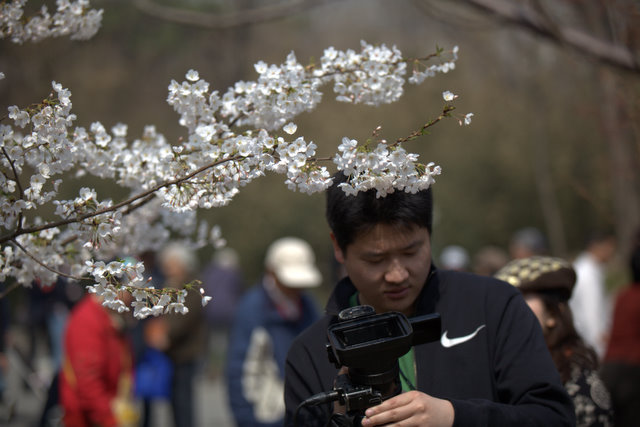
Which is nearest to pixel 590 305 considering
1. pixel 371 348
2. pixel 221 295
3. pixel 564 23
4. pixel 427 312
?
pixel 564 23

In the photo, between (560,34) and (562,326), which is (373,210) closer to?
(562,326)

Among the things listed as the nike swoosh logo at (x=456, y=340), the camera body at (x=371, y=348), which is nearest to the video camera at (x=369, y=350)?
the camera body at (x=371, y=348)

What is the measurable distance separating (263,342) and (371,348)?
3.67 m

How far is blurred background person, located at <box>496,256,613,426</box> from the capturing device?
9.66 feet

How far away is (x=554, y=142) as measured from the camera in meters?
24.8

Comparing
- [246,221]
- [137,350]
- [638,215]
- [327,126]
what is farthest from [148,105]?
[137,350]

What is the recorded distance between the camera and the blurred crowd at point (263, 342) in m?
3.08

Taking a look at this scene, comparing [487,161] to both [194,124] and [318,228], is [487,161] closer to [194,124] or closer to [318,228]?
[318,228]

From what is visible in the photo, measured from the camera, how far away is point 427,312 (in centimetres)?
222

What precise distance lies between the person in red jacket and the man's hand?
355 centimetres

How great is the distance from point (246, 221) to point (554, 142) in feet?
32.3

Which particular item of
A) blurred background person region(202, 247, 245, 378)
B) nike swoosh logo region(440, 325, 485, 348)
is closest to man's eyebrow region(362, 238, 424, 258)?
nike swoosh logo region(440, 325, 485, 348)

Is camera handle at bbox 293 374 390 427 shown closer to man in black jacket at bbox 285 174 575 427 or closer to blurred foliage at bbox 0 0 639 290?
man in black jacket at bbox 285 174 575 427

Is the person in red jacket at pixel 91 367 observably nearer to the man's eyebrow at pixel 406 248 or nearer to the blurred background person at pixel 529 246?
the man's eyebrow at pixel 406 248
